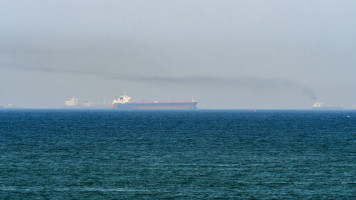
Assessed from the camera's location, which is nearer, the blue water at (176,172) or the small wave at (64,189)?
the blue water at (176,172)

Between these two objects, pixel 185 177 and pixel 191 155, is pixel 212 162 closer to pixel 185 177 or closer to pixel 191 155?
pixel 191 155

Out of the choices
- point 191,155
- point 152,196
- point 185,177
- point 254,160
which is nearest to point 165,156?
point 191,155

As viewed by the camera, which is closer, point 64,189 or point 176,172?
point 64,189

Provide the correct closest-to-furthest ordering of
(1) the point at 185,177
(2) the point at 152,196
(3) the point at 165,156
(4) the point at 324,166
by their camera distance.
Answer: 1. (2) the point at 152,196
2. (1) the point at 185,177
3. (4) the point at 324,166
4. (3) the point at 165,156

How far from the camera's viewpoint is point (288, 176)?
3806 cm

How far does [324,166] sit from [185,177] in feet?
46.0

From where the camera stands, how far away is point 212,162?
4597 cm

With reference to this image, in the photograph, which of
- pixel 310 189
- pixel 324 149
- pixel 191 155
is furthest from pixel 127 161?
pixel 324 149

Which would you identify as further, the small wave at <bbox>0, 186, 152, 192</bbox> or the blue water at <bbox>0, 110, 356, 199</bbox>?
the small wave at <bbox>0, 186, 152, 192</bbox>

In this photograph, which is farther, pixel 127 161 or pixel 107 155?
pixel 107 155

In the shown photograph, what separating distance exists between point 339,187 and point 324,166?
10097mm

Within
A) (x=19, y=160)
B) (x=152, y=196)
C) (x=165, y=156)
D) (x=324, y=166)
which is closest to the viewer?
(x=152, y=196)

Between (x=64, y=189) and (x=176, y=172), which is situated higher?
(x=176, y=172)

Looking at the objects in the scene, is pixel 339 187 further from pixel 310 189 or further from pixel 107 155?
pixel 107 155
